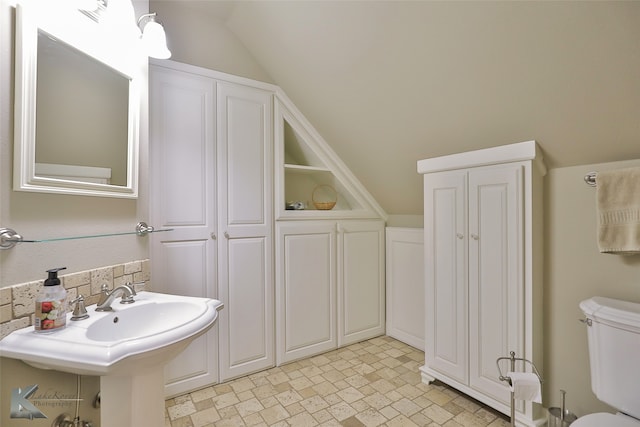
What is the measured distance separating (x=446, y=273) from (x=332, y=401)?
3.42 feet

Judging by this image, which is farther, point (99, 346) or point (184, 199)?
point (184, 199)

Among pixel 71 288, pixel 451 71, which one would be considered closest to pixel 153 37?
pixel 71 288

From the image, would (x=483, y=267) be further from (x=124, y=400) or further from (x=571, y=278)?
(x=124, y=400)

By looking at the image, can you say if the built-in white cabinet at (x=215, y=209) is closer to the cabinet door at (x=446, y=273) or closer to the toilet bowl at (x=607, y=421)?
the cabinet door at (x=446, y=273)

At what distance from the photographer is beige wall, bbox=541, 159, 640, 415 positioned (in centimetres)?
144

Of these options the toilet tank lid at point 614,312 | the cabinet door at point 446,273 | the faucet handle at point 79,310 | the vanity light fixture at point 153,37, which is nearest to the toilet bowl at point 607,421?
the toilet tank lid at point 614,312

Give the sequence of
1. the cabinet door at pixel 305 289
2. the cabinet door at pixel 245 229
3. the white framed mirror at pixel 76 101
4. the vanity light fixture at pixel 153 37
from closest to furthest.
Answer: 1. the white framed mirror at pixel 76 101
2. the vanity light fixture at pixel 153 37
3. the cabinet door at pixel 245 229
4. the cabinet door at pixel 305 289

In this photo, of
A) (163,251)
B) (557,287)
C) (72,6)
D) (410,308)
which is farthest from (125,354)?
(410,308)

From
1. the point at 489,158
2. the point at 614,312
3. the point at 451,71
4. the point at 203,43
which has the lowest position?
the point at 614,312

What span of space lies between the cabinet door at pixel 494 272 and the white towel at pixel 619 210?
0.30 meters

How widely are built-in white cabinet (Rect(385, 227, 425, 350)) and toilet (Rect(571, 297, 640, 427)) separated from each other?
1191 mm

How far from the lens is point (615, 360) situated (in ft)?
3.93

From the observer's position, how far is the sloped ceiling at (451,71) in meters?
1.09

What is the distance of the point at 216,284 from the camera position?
1.93 meters
